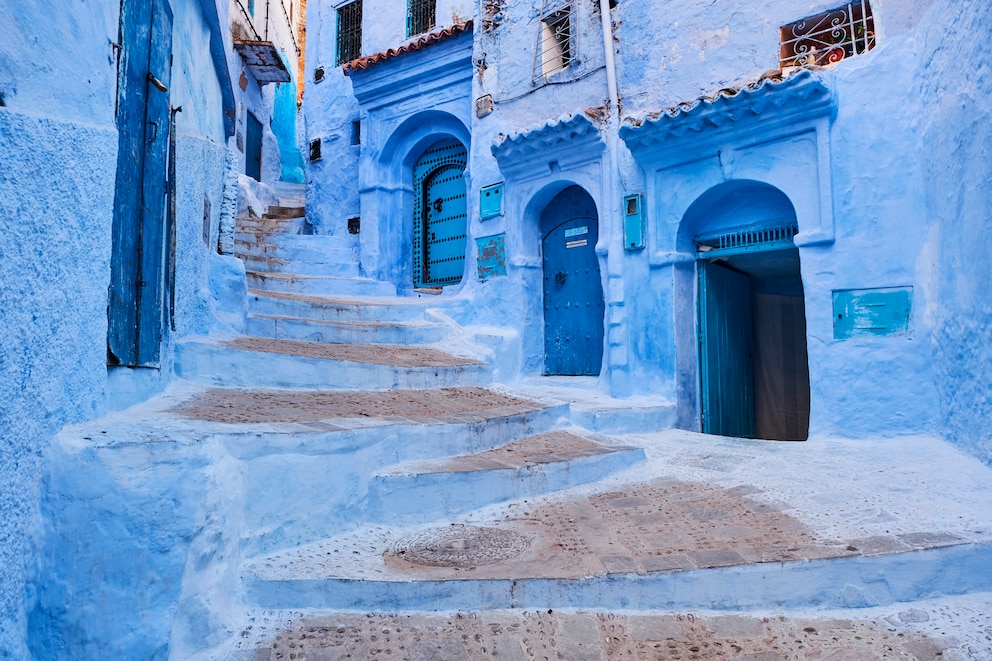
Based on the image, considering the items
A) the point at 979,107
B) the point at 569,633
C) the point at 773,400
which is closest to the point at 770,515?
the point at 569,633

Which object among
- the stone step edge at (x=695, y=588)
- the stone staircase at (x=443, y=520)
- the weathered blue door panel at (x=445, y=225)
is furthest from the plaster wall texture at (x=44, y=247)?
the weathered blue door panel at (x=445, y=225)

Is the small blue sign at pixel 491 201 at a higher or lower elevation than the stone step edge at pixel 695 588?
higher

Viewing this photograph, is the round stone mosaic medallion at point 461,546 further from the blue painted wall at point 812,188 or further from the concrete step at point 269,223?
the concrete step at point 269,223

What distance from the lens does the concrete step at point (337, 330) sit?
5.79 metres

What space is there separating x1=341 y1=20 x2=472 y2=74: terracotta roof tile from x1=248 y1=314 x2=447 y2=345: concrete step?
489 centimetres

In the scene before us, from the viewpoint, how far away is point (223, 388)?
168 inches

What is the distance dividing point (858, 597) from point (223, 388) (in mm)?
3731

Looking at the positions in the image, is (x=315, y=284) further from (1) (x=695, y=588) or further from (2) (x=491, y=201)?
(1) (x=695, y=588)

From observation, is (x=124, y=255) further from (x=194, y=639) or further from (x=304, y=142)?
(x=304, y=142)

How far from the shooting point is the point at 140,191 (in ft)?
10.8

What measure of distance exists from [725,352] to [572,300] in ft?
6.52

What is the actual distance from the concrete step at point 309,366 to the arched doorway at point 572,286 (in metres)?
2.51

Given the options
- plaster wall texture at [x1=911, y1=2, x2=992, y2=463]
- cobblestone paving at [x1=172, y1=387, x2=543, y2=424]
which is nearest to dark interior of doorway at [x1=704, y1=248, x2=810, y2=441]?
plaster wall texture at [x1=911, y1=2, x2=992, y2=463]

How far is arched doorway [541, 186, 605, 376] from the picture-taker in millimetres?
8164
